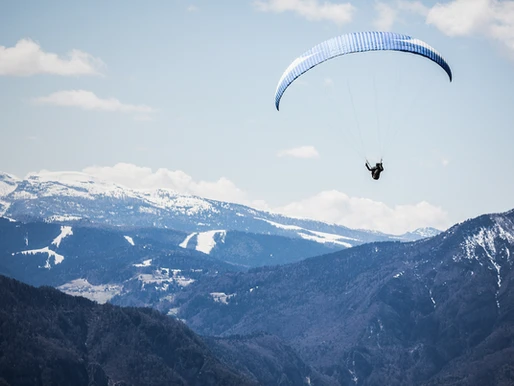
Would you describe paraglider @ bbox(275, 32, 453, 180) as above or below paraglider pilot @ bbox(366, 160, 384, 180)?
above

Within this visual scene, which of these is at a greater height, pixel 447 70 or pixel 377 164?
pixel 447 70

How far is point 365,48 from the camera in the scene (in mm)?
132625

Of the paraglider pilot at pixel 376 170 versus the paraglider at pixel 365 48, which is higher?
the paraglider at pixel 365 48

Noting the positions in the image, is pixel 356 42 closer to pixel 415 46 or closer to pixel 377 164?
pixel 415 46

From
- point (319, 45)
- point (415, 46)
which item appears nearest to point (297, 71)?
point (319, 45)

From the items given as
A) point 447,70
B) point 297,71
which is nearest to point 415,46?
point 447,70

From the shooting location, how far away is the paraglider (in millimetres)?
132750

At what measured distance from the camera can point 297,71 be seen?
14050 cm

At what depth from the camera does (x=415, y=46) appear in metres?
136

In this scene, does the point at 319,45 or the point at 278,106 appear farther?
the point at 278,106

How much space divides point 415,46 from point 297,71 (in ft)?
67.5

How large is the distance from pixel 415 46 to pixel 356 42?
10.9 metres

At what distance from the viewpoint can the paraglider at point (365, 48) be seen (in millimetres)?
132750

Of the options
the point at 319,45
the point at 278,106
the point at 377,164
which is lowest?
the point at 377,164
